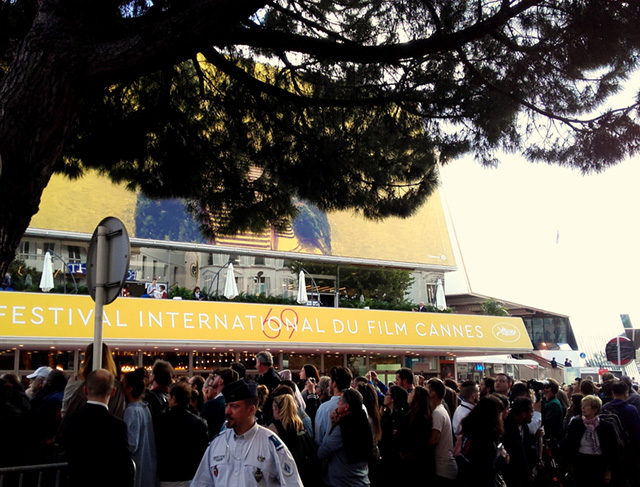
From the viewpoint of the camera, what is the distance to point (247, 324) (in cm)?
2136

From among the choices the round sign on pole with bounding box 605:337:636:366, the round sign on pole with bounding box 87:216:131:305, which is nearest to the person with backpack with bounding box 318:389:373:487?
the round sign on pole with bounding box 87:216:131:305

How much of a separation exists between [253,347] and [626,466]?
1429cm

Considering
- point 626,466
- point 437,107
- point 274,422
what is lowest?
point 626,466

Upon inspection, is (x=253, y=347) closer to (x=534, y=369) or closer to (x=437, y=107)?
(x=437, y=107)

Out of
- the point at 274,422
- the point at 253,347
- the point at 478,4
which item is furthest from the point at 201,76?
the point at 253,347

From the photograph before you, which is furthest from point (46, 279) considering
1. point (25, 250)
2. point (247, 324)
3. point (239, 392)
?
point (239, 392)

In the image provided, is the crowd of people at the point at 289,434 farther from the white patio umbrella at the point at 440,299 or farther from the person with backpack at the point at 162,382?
the white patio umbrella at the point at 440,299

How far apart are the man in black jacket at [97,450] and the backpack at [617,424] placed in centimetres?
586

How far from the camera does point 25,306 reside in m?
17.9

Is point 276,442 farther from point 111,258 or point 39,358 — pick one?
point 39,358

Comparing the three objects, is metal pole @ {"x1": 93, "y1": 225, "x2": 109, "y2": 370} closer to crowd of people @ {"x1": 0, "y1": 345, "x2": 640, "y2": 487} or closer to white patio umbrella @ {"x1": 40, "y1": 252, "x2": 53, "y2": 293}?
crowd of people @ {"x1": 0, "y1": 345, "x2": 640, "y2": 487}

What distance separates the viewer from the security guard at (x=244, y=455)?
3658 mm

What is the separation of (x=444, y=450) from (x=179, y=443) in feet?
8.87

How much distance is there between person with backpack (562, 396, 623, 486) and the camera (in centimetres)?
782
